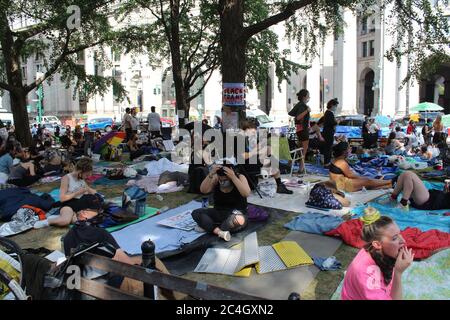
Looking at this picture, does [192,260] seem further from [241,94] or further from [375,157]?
[375,157]

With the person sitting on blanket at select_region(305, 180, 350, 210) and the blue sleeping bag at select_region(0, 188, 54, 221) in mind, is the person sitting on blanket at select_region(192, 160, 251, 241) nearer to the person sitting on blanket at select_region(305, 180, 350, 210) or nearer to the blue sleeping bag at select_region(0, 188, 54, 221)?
the person sitting on blanket at select_region(305, 180, 350, 210)

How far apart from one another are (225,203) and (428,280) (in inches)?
104

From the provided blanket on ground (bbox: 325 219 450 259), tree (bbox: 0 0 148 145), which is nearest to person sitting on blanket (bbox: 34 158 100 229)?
blanket on ground (bbox: 325 219 450 259)

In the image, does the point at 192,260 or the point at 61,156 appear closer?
the point at 192,260

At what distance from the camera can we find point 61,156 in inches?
463

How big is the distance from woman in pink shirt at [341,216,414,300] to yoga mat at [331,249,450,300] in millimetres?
933

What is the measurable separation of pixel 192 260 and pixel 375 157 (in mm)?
8991

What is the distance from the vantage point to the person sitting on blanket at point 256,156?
7.86m

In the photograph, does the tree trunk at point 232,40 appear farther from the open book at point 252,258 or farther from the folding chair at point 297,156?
the open book at point 252,258

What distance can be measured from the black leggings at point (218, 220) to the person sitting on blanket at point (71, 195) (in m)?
1.95

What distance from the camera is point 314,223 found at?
5.77 meters

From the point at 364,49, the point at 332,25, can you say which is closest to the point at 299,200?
the point at 332,25

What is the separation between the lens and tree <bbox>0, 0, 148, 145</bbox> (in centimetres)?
1377

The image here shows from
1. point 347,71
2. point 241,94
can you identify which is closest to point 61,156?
point 241,94
